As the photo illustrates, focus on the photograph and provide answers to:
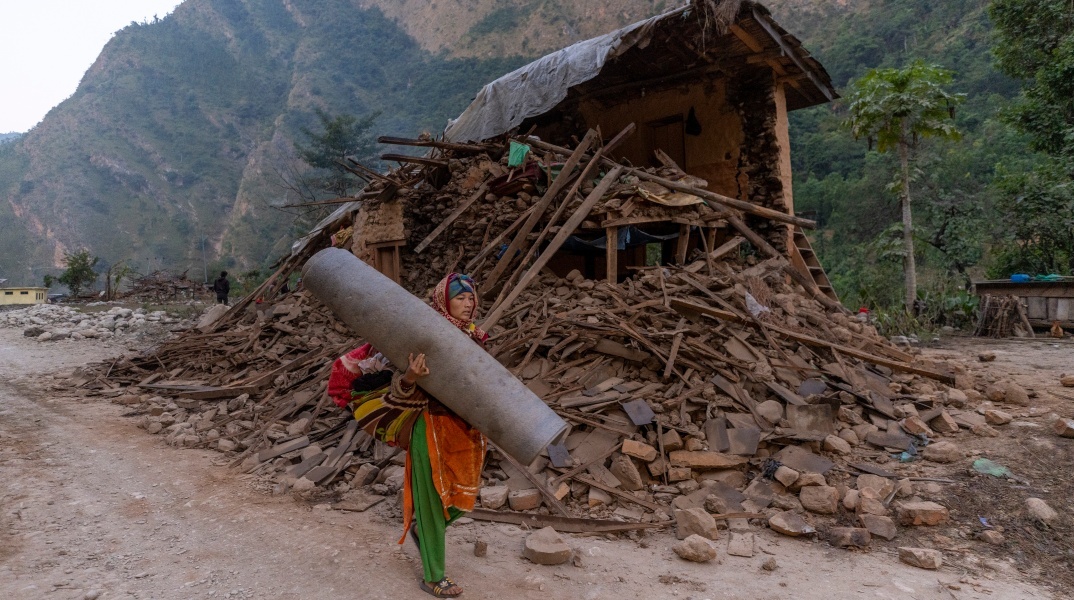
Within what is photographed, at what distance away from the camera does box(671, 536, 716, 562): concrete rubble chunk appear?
9.84ft

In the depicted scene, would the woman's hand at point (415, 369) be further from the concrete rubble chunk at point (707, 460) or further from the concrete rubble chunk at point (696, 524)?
the concrete rubble chunk at point (707, 460)

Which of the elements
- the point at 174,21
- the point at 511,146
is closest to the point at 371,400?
the point at 511,146

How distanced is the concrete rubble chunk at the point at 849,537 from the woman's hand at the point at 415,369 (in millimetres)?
2559

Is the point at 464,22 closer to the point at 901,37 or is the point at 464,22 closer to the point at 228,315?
the point at 901,37

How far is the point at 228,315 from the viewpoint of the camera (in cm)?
988

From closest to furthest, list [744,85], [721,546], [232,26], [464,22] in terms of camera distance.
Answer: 1. [721,546]
2. [744,85]
3. [464,22]
4. [232,26]

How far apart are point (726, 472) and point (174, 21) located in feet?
305

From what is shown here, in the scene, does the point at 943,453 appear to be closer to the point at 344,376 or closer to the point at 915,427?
the point at 915,427

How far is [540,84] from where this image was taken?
9.01 m

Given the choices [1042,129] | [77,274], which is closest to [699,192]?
[1042,129]

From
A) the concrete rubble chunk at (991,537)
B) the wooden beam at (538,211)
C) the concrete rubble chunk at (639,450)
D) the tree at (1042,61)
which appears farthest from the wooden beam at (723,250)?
the tree at (1042,61)

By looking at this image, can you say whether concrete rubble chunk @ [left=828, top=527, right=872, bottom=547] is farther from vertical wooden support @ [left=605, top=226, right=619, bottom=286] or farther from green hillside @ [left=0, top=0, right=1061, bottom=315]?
green hillside @ [left=0, top=0, right=1061, bottom=315]

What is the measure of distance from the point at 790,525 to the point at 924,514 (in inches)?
31.4

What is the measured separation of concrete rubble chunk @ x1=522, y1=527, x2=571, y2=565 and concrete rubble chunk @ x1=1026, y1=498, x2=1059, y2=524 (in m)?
2.78
